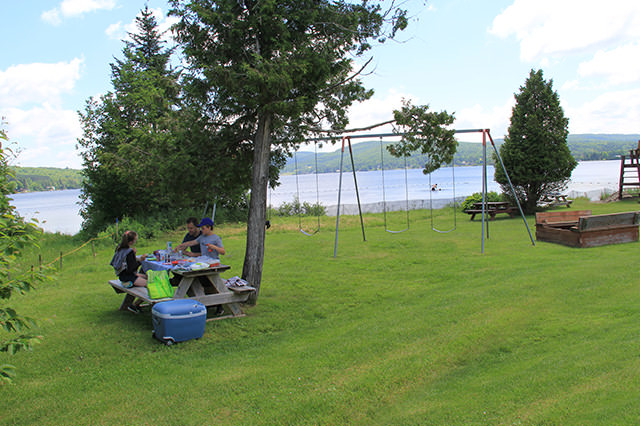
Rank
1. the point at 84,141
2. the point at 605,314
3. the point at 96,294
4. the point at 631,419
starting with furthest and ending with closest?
the point at 84,141 < the point at 96,294 < the point at 605,314 < the point at 631,419

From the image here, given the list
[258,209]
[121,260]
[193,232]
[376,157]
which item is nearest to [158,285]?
[121,260]

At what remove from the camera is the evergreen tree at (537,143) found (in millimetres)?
20391

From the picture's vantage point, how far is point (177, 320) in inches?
245

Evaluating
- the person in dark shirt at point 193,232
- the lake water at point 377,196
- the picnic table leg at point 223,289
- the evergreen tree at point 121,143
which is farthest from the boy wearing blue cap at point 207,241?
the evergreen tree at point 121,143

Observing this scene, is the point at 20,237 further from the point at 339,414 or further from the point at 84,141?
the point at 84,141

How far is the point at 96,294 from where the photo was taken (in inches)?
364

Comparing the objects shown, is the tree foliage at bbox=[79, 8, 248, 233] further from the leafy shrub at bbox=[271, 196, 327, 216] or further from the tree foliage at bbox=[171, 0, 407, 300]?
the leafy shrub at bbox=[271, 196, 327, 216]

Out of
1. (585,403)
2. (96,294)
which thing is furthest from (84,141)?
(585,403)

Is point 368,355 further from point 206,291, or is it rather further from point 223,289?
point 206,291

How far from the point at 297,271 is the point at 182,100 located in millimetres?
4768

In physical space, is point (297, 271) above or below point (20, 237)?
below

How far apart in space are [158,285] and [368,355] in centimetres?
330

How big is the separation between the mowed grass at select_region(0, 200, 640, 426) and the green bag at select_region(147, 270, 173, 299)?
59 cm

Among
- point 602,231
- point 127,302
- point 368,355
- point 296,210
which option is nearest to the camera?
point 368,355
